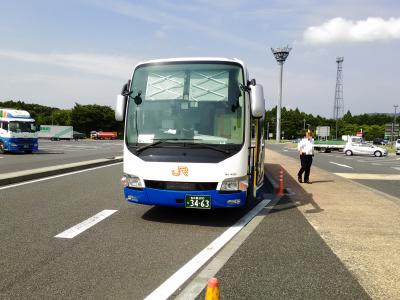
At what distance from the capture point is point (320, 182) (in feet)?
44.2

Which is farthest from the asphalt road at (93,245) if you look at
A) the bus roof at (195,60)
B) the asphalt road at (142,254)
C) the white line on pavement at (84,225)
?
the bus roof at (195,60)

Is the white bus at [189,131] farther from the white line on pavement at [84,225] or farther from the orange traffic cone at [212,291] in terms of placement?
the orange traffic cone at [212,291]

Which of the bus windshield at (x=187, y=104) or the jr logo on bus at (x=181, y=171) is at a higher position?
the bus windshield at (x=187, y=104)

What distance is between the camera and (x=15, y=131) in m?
26.4

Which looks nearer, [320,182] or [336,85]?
[320,182]

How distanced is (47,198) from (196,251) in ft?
17.0

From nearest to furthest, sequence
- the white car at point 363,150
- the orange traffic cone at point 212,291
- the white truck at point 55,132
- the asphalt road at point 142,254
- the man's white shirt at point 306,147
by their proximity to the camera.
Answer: the orange traffic cone at point 212,291 < the asphalt road at point 142,254 < the man's white shirt at point 306,147 < the white car at point 363,150 < the white truck at point 55,132

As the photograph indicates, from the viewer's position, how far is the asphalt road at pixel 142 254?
3979 millimetres

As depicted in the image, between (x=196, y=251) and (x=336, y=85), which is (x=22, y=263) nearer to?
(x=196, y=251)

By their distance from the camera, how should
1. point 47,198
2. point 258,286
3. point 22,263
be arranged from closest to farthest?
point 258,286, point 22,263, point 47,198

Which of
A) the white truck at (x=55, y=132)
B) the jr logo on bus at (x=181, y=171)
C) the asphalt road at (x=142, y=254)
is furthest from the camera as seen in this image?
the white truck at (x=55, y=132)

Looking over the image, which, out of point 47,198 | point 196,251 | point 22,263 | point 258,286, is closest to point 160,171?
point 196,251

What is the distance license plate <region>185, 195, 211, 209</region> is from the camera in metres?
6.51

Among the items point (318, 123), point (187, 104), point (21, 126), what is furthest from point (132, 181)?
point (318, 123)
